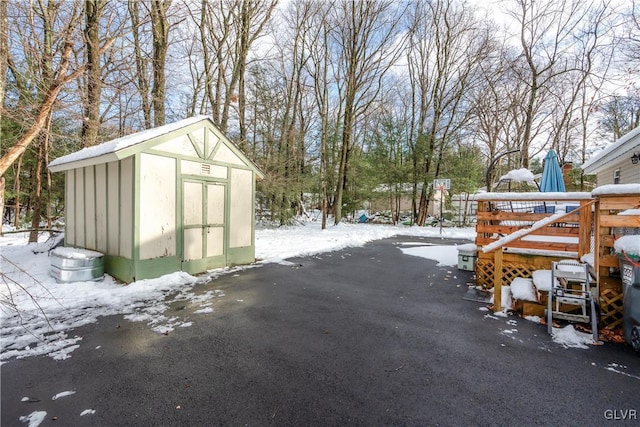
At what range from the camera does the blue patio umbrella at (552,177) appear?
7191mm

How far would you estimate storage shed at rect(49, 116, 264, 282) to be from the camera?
5211 millimetres

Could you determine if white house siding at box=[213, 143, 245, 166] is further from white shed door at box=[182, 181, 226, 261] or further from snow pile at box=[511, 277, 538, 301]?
snow pile at box=[511, 277, 538, 301]

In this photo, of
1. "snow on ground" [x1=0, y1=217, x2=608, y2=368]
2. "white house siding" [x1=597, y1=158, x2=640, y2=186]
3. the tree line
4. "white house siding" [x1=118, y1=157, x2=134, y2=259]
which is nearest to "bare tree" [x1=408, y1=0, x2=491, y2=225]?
the tree line

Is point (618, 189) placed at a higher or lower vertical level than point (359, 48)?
lower

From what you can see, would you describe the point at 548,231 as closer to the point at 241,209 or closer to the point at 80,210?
the point at 241,209

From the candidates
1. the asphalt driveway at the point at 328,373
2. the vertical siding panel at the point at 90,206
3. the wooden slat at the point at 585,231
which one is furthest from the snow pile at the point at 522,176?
the vertical siding panel at the point at 90,206

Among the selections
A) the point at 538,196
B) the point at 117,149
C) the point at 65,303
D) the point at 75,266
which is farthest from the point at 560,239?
the point at 75,266

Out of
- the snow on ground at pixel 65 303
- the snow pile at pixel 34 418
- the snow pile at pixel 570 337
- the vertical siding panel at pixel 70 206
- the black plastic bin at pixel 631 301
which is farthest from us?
the vertical siding panel at pixel 70 206

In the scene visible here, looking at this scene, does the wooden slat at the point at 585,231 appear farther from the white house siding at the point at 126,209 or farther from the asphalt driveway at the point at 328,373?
the white house siding at the point at 126,209

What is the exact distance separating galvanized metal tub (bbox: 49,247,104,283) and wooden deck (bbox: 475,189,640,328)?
6513mm

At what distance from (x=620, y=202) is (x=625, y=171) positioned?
21.8 feet

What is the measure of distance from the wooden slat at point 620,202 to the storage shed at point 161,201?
21.7 ft

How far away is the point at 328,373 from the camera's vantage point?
8.36 ft

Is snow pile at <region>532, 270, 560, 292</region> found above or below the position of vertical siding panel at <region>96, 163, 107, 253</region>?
below
